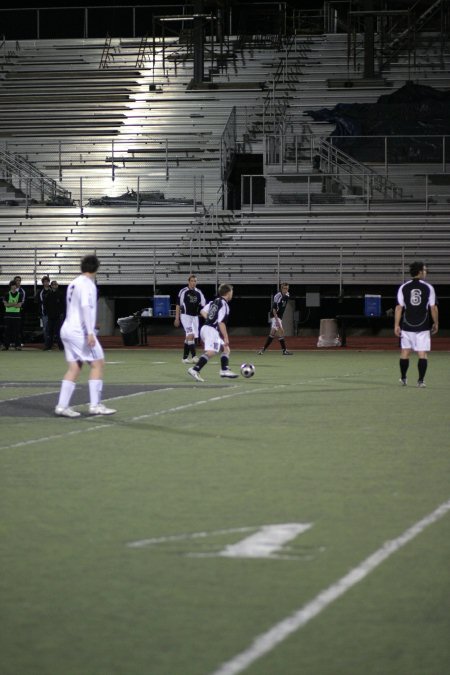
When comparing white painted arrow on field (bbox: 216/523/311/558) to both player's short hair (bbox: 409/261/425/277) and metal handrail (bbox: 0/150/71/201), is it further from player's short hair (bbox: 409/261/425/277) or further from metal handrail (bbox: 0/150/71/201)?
metal handrail (bbox: 0/150/71/201)

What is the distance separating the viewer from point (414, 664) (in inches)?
199

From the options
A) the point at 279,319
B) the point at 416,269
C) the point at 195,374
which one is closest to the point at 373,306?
the point at 279,319

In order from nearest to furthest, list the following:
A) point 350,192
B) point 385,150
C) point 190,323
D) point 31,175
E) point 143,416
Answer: point 143,416, point 190,323, point 385,150, point 350,192, point 31,175

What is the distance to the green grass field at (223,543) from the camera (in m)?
5.27

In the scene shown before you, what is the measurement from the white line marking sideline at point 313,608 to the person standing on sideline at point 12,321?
26.0 m

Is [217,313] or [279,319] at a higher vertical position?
[217,313]

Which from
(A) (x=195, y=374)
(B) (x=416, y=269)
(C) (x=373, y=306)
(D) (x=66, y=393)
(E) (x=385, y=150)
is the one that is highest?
(E) (x=385, y=150)

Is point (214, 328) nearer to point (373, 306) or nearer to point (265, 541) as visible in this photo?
point (265, 541)

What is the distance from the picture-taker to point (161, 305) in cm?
3600

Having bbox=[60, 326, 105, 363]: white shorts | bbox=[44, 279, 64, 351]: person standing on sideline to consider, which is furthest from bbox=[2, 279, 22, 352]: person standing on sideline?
bbox=[60, 326, 105, 363]: white shorts

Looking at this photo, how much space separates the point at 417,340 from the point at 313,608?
44.9ft

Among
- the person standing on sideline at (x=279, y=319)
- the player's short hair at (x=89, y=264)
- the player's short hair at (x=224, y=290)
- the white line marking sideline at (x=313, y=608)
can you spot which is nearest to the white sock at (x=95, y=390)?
the player's short hair at (x=89, y=264)

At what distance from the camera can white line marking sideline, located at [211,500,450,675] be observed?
5059 millimetres

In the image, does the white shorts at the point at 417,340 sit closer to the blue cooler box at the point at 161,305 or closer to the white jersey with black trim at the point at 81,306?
the white jersey with black trim at the point at 81,306
